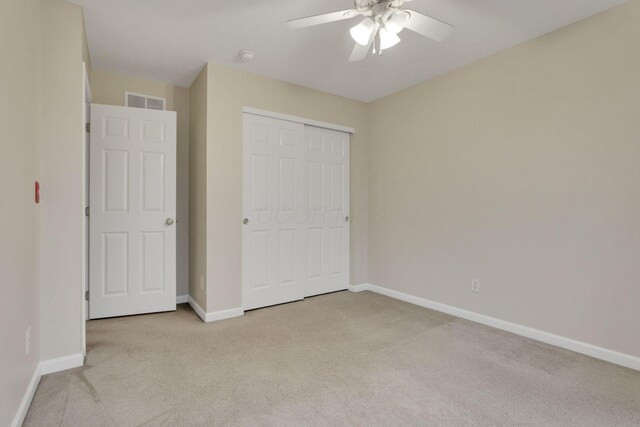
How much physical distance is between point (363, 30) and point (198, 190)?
7.23 feet

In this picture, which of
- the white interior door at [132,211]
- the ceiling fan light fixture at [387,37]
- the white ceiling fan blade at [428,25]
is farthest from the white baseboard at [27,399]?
the white ceiling fan blade at [428,25]

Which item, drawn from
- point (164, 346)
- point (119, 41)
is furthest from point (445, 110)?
point (164, 346)

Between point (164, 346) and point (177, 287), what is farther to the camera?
point (177, 287)

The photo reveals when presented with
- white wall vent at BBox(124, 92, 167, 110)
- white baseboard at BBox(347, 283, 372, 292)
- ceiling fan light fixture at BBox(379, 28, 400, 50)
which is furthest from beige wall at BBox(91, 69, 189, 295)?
ceiling fan light fixture at BBox(379, 28, 400, 50)

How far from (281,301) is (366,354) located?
1.44 meters

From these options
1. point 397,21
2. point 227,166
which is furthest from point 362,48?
point 227,166

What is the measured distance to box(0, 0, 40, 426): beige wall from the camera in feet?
4.62

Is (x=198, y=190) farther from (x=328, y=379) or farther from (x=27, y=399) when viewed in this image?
(x=328, y=379)

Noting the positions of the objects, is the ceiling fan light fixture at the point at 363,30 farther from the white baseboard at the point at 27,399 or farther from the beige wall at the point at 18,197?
the white baseboard at the point at 27,399

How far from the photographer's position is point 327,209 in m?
3.99

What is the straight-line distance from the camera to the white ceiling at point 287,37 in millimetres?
2211

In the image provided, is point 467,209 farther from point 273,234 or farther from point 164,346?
point 164,346

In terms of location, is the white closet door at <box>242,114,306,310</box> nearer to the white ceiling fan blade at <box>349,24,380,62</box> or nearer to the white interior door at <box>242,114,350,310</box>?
the white interior door at <box>242,114,350,310</box>

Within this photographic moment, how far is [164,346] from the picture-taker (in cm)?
244
